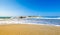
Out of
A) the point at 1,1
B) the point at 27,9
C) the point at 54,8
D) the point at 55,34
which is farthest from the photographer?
the point at 27,9

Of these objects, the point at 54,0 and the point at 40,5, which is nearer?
the point at 54,0

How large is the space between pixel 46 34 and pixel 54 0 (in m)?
4.84

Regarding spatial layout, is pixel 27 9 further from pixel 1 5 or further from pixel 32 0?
pixel 1 5

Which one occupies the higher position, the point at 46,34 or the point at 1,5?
the point at 1,5

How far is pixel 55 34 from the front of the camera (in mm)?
2172

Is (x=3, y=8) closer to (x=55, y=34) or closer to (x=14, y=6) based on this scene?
(x=14, y=6)

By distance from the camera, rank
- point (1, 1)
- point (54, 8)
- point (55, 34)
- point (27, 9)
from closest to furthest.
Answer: point (55, 34)
point (1, 1)
point (54, 8)
point (27, 9)

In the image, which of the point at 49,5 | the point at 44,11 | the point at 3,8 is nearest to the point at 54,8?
the point at 49,5

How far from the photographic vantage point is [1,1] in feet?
20.3

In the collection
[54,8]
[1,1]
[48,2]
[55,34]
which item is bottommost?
[55,34]

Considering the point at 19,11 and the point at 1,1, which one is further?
the point at 19,11

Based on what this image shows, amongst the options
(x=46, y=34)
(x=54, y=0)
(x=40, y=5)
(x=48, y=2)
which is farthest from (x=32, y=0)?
(x=46, y=34)

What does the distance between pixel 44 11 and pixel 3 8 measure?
3.82 metres

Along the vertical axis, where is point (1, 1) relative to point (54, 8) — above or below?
above
